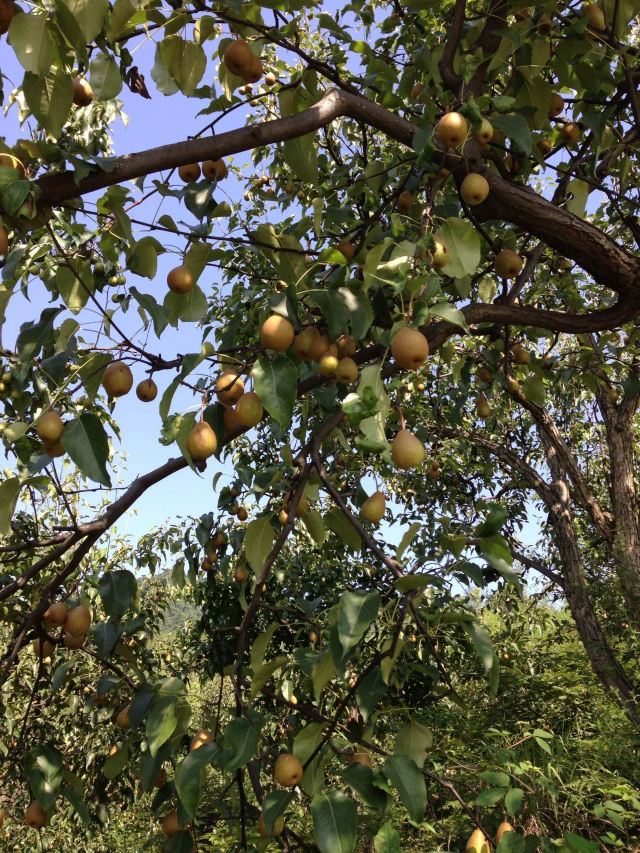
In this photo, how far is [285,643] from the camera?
493cm

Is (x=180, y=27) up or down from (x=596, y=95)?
down

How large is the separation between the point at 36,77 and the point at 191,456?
67 centimetres

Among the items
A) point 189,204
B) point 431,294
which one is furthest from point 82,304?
point 431,294

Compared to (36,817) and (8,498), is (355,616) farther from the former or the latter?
(36,817)

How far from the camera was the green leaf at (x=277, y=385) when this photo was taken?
3.32 ft

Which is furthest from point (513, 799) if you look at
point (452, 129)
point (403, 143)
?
point (403, 143)

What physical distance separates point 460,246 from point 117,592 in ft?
3.11

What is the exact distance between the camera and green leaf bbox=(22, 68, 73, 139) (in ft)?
3.61

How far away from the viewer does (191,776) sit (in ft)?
3.52

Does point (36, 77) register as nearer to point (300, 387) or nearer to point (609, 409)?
point (300, 387)

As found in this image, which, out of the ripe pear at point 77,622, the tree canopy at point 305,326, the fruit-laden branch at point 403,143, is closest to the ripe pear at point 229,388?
the tree canopy at point 305,326

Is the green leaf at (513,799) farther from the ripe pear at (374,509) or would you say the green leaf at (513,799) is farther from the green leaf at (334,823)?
the ripe pear at (374,509)

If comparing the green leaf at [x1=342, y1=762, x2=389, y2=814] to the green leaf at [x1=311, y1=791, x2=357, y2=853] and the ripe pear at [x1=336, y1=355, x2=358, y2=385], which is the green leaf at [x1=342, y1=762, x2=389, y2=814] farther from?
the ripe pear at [x1=336, y1=355, x2=358, y2=385]

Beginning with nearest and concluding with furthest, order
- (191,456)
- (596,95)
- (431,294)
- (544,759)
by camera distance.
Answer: (431,294) < (191,456) < (596,95) < (544,759)
